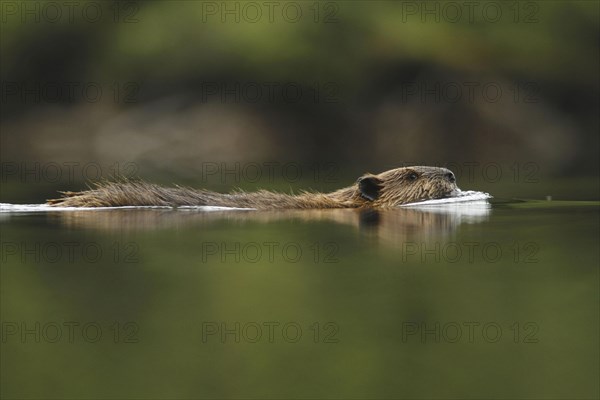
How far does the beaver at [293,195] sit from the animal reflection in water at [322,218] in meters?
0.56

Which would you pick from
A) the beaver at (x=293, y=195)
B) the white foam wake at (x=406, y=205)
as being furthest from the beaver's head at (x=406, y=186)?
the white foam wake at (x=406, y=205)

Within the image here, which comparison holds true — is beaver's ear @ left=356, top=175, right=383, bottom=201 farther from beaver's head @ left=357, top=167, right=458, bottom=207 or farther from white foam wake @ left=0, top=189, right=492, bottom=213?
white foam wake @ left=0, top=189, right=492, bottom=213

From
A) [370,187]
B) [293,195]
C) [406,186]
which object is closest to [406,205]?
[406,186]

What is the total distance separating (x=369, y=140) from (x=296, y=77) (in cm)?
568

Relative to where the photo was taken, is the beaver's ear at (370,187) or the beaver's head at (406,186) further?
the beaver's head at (406,186)

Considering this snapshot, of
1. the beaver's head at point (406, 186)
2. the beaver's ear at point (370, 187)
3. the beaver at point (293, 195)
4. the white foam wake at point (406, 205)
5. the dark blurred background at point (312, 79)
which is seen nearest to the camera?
the white foam wake at point (406, 205)

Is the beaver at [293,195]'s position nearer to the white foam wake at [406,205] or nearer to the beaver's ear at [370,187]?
the beaver's ear at [370,187]

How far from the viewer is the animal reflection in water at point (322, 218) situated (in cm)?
1672

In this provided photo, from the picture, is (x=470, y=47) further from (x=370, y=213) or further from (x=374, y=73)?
(x=370, y=213)

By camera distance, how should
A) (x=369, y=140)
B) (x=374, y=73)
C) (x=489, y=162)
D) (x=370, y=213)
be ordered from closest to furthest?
(x=370, y=213)
(x=489, y=162)
(x=369, y=140)
(x=374, y=73)

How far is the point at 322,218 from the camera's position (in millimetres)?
18969

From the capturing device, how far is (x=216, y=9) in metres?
51.8

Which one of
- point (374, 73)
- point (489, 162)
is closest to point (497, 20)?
point (374, 73)

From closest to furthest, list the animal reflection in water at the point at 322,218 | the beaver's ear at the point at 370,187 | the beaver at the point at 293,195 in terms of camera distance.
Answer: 1. the animal reflection in water at the point at 322,218
2. the beaver at the point at 293,195
3. the beaver's ear at the point at 370,187
